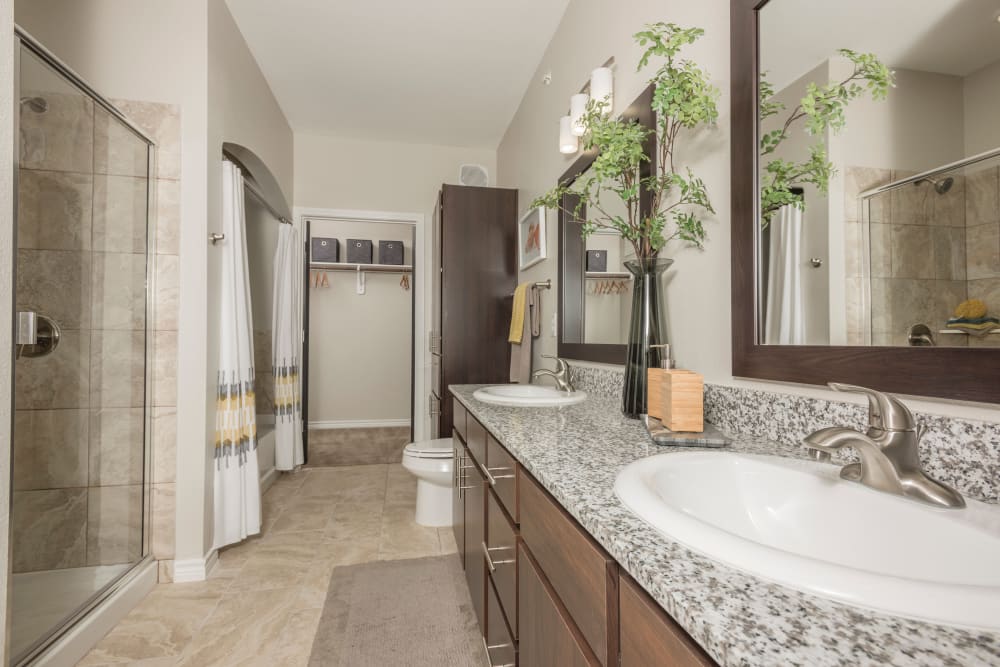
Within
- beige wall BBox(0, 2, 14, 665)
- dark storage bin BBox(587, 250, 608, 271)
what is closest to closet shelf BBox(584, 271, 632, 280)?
dark storage bin BBox(587, 250, 608, 271)

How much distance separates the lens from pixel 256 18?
2277mm

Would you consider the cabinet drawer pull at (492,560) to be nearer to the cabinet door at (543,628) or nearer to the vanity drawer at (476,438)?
the cabinet door at (543,628)

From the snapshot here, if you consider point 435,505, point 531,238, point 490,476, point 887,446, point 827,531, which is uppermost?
point 531,238

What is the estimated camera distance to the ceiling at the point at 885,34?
1.98ft

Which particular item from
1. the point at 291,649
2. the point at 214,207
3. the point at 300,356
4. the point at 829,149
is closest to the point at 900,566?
the point at 829,149

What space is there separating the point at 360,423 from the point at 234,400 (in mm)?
2368

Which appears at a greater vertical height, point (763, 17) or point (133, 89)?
point (133, 89)

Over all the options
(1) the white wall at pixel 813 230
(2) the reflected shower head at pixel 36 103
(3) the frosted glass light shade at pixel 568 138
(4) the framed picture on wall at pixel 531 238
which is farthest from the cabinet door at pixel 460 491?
(2) the reflected shower head at pixel 36 103

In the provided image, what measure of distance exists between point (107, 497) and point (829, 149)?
8.01ft

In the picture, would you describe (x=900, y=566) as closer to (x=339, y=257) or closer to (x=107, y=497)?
(x=107, y=497)

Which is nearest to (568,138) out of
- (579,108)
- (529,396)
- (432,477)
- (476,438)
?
(579,108)

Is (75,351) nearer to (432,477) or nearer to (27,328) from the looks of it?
(27,328)

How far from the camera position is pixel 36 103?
139 centimetres

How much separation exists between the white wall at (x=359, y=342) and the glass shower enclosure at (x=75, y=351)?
8.24 feet
